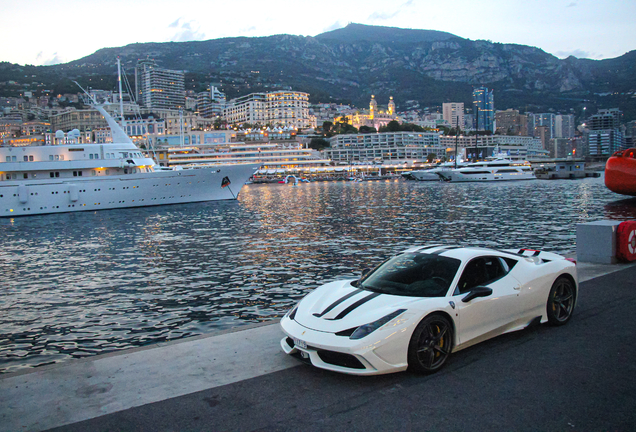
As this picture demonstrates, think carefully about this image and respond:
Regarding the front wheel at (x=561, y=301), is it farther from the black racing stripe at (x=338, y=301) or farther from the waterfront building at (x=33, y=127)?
the waterfront building at (x=33, y=127)

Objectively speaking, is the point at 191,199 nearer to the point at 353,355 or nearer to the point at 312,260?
the point at 312,260

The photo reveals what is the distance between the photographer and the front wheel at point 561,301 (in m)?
6.82

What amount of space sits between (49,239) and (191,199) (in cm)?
2977

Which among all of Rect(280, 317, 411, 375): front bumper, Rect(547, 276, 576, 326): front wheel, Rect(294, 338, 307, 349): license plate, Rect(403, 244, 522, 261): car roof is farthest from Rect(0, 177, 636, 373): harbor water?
Rect(547, 276, 576, 326): front wheel

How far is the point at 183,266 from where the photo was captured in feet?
54.7

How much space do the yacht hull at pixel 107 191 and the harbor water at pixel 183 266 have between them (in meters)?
16.9

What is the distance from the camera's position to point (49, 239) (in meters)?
27.0

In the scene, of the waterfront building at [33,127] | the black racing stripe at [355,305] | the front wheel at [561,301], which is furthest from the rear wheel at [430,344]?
the waterfront building at [33,127]

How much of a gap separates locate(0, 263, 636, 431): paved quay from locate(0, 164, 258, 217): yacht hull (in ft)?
158

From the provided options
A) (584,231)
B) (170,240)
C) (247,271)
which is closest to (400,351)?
(584,231)

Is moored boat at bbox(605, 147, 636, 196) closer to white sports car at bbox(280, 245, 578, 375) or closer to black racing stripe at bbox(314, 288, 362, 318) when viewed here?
white sports car at bbox(280, 245, 578, 375)

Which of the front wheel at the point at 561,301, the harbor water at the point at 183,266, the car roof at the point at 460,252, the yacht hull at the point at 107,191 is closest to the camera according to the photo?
the car roof at the point at 460,252

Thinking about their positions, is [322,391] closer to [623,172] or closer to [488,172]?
[623,172]

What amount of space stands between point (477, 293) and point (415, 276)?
31.8 inches
